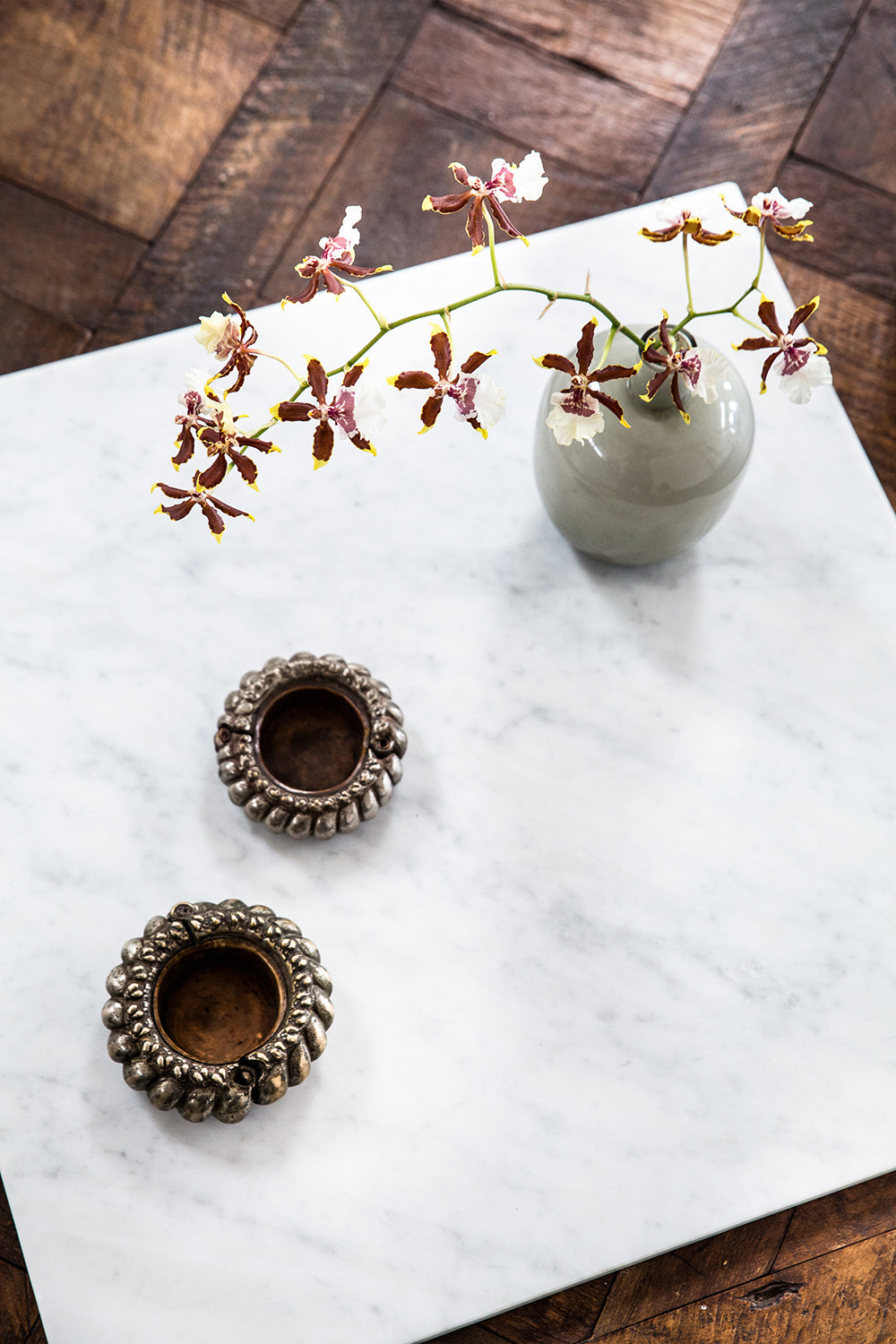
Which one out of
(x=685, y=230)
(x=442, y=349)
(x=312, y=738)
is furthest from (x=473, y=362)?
(x=312, y=738)

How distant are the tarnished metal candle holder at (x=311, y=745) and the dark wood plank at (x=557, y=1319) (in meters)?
0.34

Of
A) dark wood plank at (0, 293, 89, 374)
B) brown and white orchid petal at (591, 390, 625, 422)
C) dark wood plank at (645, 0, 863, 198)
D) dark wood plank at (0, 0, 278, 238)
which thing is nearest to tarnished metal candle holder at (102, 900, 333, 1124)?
brown and white orchid petal at (591, 390, 625, 422)

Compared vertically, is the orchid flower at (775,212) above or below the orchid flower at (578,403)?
above

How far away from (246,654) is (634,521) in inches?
10.5

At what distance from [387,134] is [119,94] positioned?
283 mm

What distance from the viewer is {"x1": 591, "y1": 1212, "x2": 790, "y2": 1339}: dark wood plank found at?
2.48 ft

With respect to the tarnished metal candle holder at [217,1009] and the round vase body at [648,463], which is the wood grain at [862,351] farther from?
the tarnished metal candle holder at [217,1009]

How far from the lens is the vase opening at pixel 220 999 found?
0.67 meters

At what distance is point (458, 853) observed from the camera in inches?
28.7

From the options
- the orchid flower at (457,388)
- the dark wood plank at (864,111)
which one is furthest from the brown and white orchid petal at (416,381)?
the dark wood plank at (864,111)

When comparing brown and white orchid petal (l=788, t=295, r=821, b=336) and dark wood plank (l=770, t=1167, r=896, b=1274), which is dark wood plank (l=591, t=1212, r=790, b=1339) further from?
brown and white orchid petal (l=788, t=295, r=821, b=336)

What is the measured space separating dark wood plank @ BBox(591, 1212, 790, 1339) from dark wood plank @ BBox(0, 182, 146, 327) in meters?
0.94

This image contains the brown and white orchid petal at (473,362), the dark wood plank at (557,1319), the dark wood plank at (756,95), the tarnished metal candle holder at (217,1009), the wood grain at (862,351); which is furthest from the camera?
the dark wood plank at (756,95)

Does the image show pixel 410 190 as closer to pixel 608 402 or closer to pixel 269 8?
pixel 269 8
